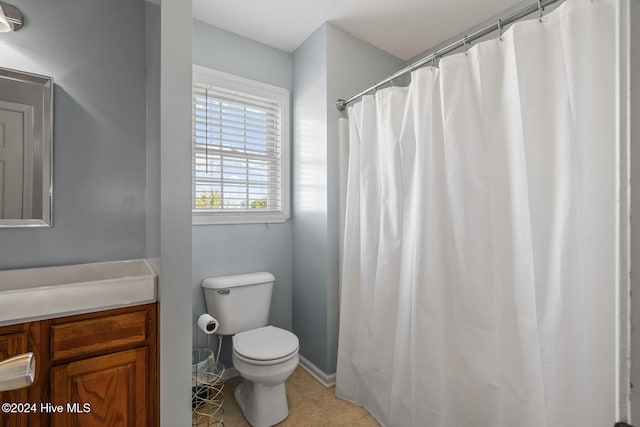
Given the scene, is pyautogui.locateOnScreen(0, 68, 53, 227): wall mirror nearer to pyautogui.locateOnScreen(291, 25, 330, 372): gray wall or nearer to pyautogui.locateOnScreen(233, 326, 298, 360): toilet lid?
pyautogui.locateOnScreen(233, 326, 298, 360): toilet lid

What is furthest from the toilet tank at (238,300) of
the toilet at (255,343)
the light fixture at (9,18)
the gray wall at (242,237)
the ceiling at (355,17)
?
the ceiling at (355,17)

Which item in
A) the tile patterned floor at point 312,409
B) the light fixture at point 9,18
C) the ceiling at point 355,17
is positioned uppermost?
the ceiling at point 355,17

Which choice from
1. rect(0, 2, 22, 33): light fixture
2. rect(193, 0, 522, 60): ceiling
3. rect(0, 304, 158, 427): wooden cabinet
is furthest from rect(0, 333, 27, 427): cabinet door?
rect(193, 0, 522, 60): ceiling

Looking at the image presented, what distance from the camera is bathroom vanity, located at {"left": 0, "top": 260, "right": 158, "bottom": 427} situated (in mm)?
1004

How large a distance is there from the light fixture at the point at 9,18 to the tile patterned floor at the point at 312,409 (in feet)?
7.41

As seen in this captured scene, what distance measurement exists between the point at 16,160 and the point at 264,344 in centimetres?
154

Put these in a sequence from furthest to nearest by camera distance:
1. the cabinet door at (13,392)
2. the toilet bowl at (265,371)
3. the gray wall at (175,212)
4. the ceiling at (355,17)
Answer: the ceiling at (355,17) → the toilet bowl at (265,371) → the gray wall at (175,212) → the cabinet door at (13,392)

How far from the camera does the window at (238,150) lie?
2070mm

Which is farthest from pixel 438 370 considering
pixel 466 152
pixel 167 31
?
pixel 167 31

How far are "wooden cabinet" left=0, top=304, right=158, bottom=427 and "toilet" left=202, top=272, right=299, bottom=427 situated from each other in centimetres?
55

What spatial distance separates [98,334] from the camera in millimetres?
1116

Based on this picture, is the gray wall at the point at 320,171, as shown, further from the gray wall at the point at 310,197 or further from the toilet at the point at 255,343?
the toilet at the point at 255,343

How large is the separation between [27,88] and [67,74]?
181mm

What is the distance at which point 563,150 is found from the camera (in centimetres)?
107
